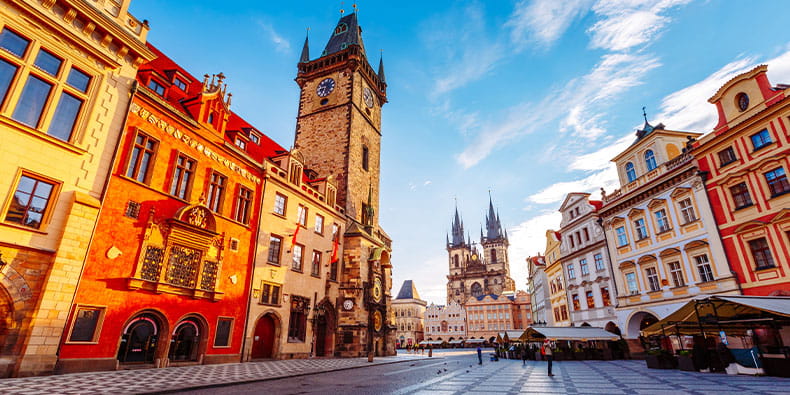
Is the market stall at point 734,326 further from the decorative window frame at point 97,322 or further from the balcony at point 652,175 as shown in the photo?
the decorative window frame at point 97,322

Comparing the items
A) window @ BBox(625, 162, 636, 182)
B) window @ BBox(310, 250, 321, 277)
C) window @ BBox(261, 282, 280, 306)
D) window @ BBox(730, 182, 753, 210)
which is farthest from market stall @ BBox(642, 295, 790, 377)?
window @ BBox(261, 282, 280, 306)

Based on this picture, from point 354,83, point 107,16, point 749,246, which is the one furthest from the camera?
point 354,83

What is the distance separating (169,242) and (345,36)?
107ft

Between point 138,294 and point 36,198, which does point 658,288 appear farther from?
point 36,198

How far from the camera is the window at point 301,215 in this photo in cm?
2297

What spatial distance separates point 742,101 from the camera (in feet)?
64.5

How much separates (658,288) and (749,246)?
6077 mm

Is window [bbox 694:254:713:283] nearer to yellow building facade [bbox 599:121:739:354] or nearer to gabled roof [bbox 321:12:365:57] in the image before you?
yellow building facade [bbox 599:121:739:354]

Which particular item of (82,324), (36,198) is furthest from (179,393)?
(36,198)

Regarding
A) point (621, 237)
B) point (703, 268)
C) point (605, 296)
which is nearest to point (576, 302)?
point (605, 296)

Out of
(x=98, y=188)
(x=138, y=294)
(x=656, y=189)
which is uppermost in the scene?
(x=656, y=189)

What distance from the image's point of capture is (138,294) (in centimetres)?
1332

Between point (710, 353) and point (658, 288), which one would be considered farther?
point (658, 288)

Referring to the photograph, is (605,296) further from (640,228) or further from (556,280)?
(556,280)
